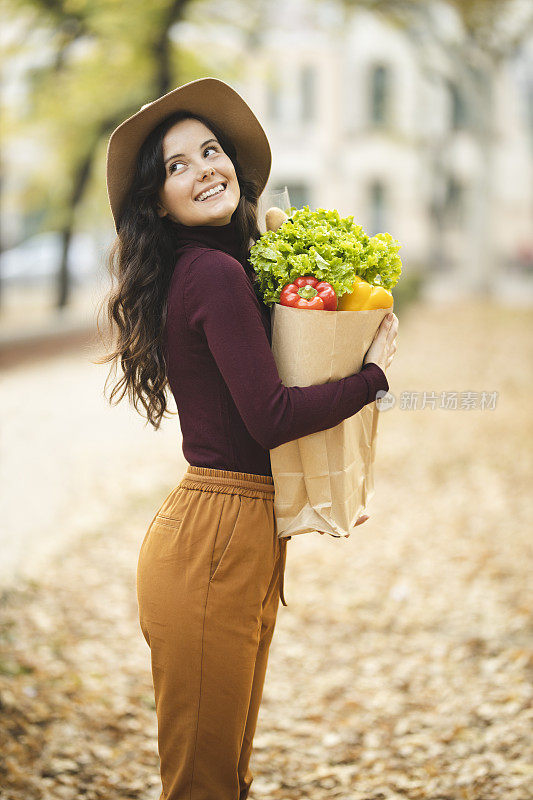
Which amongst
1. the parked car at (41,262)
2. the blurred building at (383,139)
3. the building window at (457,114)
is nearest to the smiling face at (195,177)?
the parked car at (41,262)

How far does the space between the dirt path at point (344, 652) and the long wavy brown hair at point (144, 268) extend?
1.65 meters

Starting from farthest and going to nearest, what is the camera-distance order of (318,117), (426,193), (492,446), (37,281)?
(318,117) < (426,193) < (37,281) < (492,446)

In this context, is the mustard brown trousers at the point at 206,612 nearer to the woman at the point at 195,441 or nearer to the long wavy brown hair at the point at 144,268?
the woman at the point at 195,441

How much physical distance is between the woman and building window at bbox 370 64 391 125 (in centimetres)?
3191

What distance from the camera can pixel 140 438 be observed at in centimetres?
848

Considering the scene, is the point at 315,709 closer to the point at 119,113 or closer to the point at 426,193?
the point at 119,113

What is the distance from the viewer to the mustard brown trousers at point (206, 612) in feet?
6.31

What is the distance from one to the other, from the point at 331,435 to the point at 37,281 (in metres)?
23.0

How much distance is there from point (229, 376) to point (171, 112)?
72 cm

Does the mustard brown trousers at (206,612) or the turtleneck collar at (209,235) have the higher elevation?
the turtleneck collar at (209,235)

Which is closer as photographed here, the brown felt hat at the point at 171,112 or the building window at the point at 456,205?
the brown felt hat at the point at 171,112

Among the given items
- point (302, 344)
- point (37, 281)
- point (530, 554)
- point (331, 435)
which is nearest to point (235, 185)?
point (302, 344)

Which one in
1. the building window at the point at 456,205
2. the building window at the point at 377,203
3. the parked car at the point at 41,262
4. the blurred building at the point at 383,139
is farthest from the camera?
the building window at the point at 377,203

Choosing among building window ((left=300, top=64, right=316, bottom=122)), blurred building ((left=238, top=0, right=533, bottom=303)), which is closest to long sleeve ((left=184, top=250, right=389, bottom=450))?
blurred building ((left=238, top=0, right=533, bottom=303))
